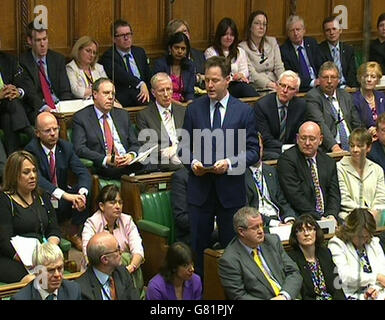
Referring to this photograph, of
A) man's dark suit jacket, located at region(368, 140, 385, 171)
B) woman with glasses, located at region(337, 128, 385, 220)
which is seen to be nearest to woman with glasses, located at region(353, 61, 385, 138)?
Result: man's dark suit jacket, located at region(368, 140, 385, 171)

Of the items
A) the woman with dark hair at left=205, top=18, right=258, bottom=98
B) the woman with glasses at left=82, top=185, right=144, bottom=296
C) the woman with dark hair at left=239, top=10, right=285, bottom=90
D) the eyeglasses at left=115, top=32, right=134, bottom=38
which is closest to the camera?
the woman with glasses at left=82, top=185, right=144, bottom=296

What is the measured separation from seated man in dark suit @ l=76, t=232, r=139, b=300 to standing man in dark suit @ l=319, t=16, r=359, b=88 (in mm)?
2796

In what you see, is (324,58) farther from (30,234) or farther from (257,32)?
(30,234)

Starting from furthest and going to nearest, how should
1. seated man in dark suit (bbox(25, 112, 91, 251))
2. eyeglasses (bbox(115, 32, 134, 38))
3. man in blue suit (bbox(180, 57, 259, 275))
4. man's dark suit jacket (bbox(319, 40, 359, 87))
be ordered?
man's dark suit jacket (bbox(319, 40, 359, 87)) → eyeglasses (bbox(115, 32, 134, 38)) → seated man in dark suit (bbox(25, 112, 91, 251)) → man in blue suit (bbox(180, 57, 259, 275))

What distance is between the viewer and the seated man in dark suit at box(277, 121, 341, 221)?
4539mm

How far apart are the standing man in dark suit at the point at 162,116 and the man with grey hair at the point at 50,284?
58.0 inches

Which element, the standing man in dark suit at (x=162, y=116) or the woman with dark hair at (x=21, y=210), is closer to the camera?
the woman with dark hair at (x=21, y=210)

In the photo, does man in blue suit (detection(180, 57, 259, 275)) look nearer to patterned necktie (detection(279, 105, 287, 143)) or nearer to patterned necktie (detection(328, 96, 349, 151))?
patterned necktie (detection(279, 105, 287, 143))

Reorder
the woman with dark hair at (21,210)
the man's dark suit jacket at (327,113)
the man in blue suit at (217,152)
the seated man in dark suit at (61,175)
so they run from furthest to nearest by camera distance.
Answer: the man's dark suit jacket at (327,113) < the seated man in dark suit at (61,175) < the man in blue suit at (217,152) < the woman with dark hair at (21,210)

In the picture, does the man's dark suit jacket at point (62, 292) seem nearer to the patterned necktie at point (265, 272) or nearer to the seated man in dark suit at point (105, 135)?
the patterned necktie at point (265, 272)

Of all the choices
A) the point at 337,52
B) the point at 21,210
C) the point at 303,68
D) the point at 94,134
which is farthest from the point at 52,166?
the point at 337,52

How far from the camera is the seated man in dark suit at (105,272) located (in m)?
3.55

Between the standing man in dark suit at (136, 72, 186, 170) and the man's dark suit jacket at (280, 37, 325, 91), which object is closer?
the standing man in dark suit at (136, 72, 186, 170)

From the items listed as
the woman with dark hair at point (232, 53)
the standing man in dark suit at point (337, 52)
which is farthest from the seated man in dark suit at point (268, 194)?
the standing man in dark suit at point (337, 52)
